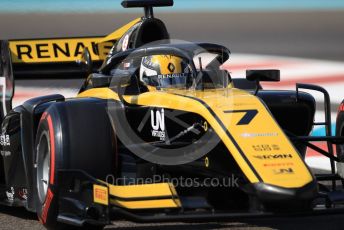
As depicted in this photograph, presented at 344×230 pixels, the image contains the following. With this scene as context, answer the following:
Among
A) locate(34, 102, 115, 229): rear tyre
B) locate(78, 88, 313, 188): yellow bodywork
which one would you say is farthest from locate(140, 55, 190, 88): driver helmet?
locate(34, 102, 115, 229): rear tyre

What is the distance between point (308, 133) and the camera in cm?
691

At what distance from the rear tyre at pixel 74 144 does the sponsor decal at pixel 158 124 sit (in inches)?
13.6

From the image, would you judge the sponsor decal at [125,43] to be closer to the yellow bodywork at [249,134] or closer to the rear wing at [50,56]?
the rear wing at [50,56]

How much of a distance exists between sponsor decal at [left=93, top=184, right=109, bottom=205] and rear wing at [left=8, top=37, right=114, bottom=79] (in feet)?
10.9

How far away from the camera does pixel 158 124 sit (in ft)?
19.9

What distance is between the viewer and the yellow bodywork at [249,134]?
5.17 metres

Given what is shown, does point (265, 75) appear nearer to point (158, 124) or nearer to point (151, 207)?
point (158, 124)

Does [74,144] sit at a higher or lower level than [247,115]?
lower

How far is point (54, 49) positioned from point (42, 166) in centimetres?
258

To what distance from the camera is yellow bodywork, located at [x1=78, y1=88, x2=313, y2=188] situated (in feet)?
17.0

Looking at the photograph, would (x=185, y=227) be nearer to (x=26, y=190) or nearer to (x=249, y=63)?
(x=26, y=190)

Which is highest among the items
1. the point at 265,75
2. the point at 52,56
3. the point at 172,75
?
the point at 265,75

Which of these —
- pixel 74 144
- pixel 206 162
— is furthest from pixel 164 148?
pixel 74 144

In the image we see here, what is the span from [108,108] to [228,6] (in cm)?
506
